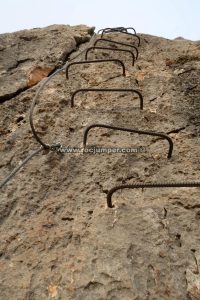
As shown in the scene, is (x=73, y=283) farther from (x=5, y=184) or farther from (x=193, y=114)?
(x=193, y=114)

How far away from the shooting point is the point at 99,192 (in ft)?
7.89

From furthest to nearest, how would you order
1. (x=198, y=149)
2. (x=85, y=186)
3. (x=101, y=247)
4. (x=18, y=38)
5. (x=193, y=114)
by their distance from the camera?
(x=18, y=38), (x=193, y=114), (x=198, y=149), (x=85, y=186), (x=101, y=247)

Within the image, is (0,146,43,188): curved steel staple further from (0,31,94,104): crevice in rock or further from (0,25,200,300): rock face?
(0,31,94,104): crevice in rock

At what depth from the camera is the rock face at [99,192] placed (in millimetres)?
1837

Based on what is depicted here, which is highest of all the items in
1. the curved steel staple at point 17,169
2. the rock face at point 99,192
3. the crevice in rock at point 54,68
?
the crevice in rock at point 54,68

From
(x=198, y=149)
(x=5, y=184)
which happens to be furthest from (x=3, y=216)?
(x=198, y=149)

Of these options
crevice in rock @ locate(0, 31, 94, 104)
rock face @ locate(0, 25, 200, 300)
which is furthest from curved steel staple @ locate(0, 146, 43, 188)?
crevice in rock @ locate(0, 31, 94, 104)

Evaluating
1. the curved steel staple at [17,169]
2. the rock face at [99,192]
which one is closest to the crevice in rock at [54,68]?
the rock face at [99,192]

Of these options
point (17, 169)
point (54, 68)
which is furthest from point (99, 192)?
point (54, 68)

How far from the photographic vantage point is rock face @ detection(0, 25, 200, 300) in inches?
72.3

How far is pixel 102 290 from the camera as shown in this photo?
1.76 m

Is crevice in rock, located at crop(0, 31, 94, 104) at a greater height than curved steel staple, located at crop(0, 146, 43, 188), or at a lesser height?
greater

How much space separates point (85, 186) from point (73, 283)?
0.78 meters

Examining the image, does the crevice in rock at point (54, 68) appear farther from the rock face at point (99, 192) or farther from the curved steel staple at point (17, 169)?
the curved steel staple at point (17, 169)
